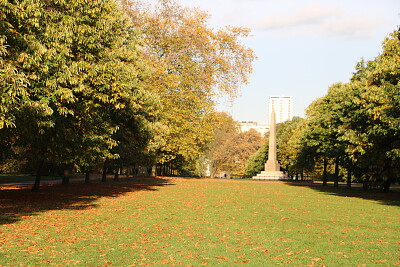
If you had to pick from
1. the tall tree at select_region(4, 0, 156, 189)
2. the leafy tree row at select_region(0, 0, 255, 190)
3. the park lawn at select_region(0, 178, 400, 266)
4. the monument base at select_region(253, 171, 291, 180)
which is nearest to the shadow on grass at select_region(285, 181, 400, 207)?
the park lawn at select_region(0, 178, 400, 266)

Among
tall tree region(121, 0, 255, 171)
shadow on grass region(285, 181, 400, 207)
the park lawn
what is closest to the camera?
the park lawn

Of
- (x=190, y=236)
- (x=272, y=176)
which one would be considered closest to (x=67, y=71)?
(x=190, y=236)

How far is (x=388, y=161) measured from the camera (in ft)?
91.5

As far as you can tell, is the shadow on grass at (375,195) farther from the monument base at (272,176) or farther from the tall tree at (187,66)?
the monument base at (272,176)

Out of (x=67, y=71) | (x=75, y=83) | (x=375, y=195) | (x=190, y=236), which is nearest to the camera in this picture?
(x=190, y=236)

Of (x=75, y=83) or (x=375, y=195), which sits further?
(x=375, y=195)

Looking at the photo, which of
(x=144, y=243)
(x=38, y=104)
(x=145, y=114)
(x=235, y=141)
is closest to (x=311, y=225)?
(x=144, y=243)

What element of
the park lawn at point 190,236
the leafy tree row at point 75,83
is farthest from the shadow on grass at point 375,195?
the leafy tree row at point 75,83

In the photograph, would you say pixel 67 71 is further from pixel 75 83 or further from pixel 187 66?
pixel 187 66

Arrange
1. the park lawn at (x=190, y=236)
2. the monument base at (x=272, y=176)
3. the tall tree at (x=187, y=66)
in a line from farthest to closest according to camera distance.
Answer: the monument base at (x=272, y=176)
the tall tree at (x=187, y=66)
the park lawn at (x=190, y=236)

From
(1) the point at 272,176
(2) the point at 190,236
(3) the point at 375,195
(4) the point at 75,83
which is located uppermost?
(4) the point at 75,83

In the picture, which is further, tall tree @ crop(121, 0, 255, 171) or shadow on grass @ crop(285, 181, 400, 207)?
tall tree @ crop(121, 0, 255, 171)

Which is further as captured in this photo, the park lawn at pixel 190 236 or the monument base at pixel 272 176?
the monument base at pixel 272 176

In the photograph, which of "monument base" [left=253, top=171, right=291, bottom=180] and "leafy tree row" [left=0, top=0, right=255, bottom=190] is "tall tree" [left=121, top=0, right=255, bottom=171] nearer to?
"leafy tree row" [left=0, top=0, right=255, bottom=190]
